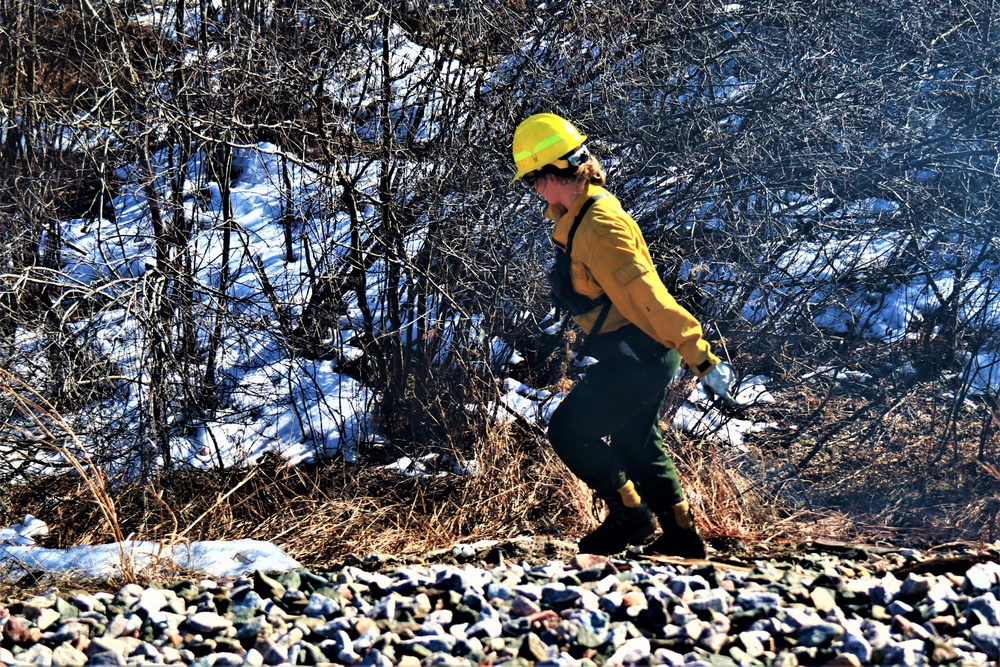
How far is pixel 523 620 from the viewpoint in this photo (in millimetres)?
2947

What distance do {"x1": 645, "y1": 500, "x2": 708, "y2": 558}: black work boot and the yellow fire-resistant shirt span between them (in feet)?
2.60

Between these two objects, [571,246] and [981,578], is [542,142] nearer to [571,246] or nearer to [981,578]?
[571,246]

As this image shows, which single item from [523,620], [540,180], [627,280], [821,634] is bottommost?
[523,620]

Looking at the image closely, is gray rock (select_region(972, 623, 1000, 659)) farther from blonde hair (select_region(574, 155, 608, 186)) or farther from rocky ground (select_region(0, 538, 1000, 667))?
blonde hair (select_region(574, 155, 608, 186))

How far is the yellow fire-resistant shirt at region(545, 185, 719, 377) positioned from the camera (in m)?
3.62

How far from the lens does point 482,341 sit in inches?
213

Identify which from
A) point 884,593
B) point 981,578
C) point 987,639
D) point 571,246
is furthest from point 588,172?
point 987,639

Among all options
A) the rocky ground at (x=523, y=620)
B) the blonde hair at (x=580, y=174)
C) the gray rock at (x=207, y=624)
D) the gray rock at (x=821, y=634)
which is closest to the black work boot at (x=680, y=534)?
the rocky ground at (x=523, y=620)

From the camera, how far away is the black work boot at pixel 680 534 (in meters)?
4.11

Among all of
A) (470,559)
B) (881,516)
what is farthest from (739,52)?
(470,559)

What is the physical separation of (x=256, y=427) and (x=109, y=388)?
927 mm

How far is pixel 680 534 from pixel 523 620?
1.39m

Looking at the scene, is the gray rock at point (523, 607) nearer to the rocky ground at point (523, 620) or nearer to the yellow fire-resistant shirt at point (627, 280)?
the rocky ground at point (523, 620)

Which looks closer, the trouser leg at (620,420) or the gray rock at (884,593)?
the gray rock at (884,593)
